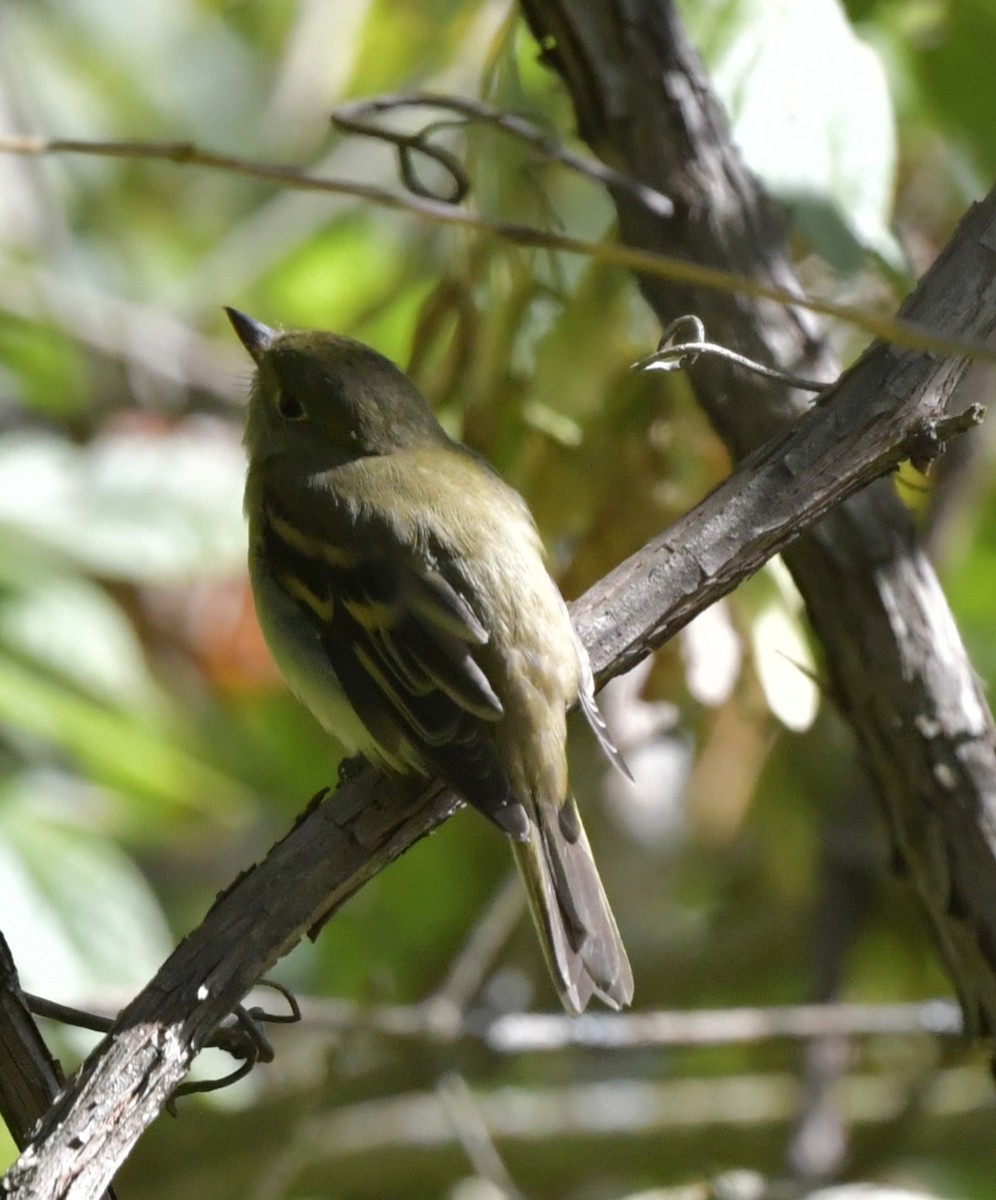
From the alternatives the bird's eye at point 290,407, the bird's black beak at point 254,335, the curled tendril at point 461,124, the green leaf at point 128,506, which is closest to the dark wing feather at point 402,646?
the green leaf at point 128,506

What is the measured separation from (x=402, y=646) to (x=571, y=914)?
0.56m

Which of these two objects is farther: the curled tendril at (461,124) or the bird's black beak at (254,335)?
the bird's black beak at (254,335)

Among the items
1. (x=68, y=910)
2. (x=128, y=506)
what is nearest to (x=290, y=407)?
(x=128, y=506)

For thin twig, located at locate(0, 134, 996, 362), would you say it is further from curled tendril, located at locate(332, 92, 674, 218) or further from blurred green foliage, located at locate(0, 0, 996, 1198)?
blurred green foliage, located at locate(0, 0, 996, 1198)

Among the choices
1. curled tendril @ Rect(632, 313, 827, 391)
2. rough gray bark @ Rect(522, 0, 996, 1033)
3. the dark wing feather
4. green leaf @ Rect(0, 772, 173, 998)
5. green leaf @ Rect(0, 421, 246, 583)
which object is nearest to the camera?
curled tendril @ Rect(632, 313, 827, 391)

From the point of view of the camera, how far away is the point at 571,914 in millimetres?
2793

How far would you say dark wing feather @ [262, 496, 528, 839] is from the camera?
2781 mm

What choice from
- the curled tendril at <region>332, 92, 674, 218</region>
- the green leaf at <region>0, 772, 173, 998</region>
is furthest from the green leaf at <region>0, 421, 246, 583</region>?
the curled tendril at <region>332, 92, 674, 218</region>

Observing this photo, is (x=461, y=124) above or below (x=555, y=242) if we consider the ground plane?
above

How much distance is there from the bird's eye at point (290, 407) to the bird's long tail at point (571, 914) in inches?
47.3

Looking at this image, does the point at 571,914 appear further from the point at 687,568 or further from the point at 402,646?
the point at 687,568

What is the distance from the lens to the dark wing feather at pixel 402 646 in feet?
9.12

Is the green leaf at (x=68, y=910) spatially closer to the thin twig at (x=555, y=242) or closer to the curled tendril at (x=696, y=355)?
the thin twig at (x=555, y=242)

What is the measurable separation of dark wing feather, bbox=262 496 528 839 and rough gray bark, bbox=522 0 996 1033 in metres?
0.57
